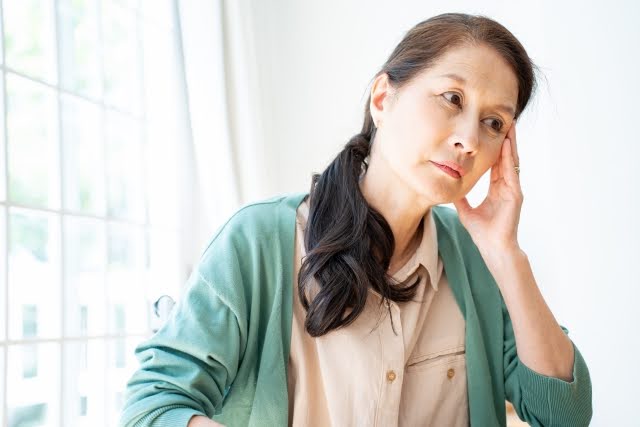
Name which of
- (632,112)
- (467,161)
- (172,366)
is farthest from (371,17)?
(172,366)

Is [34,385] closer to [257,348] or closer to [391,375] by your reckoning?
[257,348]

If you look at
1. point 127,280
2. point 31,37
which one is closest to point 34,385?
point 127,280

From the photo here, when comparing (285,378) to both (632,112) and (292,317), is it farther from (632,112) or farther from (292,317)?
(632,112)

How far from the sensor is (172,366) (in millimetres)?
1098

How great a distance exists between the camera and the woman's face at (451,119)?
1238 mm

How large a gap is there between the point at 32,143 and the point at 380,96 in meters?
0.86

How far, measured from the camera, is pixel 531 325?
4.26 ft

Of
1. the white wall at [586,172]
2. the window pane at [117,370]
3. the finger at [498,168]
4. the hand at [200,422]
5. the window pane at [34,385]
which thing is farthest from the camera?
the white wall at [586,172]

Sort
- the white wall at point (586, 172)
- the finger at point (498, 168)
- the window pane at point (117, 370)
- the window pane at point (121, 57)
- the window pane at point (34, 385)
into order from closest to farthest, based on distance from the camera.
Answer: the finger at point (498, 168) → the window pane at point (34, 385) → the window pane at point (117, 370) → the window pane at point (121, 57) → the white wall at point (586, 172)

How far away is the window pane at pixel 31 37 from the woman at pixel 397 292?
732 millimetres

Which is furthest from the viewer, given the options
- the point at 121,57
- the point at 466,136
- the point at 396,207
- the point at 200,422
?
the point at 121,57

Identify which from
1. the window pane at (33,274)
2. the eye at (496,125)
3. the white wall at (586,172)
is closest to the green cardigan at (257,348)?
the eye at (496,125)

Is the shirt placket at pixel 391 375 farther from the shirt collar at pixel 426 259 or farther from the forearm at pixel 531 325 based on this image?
the forearm at pixel 531 325

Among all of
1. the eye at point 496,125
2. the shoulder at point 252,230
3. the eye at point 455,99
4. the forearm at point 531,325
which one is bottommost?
the forearm at point 531,325
